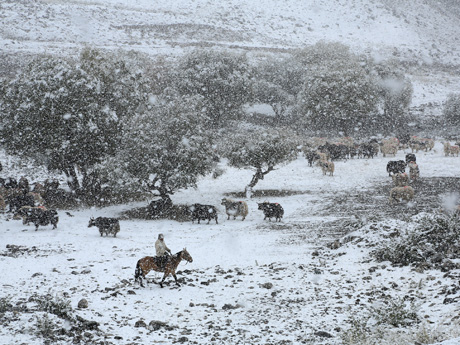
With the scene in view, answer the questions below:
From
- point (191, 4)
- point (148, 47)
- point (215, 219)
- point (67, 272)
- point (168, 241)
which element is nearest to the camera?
point (67, 272)

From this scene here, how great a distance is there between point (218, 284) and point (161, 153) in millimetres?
12151

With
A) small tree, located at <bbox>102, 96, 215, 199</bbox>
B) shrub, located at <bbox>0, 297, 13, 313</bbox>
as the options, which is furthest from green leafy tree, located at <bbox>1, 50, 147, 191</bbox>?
shrub, located at <bbox>0, 297, 13, 313</bbox>

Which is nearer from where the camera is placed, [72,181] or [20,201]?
[20,201]

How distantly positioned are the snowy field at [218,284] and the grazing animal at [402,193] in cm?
138

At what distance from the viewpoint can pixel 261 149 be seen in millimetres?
26031

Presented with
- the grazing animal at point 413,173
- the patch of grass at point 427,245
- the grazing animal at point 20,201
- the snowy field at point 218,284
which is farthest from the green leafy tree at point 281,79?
the patch of grass at point 427,245

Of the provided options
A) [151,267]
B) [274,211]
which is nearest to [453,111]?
[274,211]

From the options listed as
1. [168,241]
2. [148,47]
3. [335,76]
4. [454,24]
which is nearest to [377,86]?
[335,76]

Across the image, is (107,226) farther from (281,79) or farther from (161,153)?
(281,79)

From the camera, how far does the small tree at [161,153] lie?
22281 millimetres

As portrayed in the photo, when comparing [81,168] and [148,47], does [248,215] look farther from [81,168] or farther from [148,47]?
[148,47]

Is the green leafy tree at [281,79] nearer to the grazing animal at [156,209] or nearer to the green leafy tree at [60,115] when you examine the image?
the green leafy tree at [60,115]

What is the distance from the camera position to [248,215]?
2256cm

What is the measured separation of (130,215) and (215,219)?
16.7 ft
